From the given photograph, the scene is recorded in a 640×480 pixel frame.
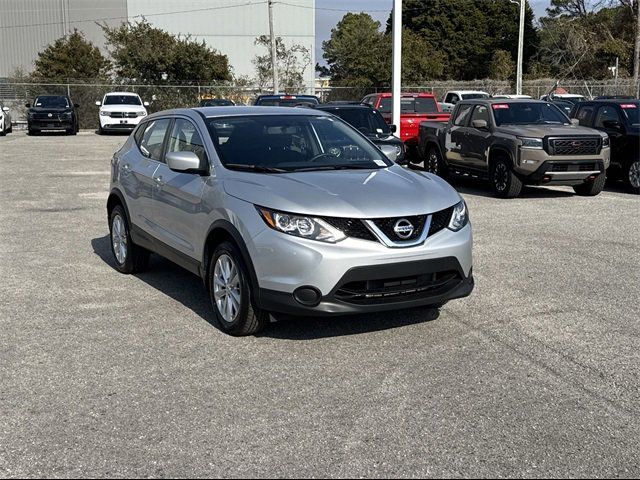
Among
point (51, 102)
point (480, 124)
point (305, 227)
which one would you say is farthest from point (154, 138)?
point (51, 102)

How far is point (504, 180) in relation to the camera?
13547 millimetres

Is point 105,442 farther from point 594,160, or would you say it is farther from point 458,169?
point 458,169

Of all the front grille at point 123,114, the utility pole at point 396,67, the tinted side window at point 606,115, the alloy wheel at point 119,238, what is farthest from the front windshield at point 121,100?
the alloy wheel at point 119,238

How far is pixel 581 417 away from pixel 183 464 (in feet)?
7.18

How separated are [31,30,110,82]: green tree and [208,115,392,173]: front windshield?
44835 mm

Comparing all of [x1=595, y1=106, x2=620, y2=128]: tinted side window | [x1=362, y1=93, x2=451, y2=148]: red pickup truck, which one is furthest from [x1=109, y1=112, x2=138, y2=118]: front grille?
[x1=595, y1=106, x2=620, y2=128]: tinted side window

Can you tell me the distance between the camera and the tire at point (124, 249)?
785cm

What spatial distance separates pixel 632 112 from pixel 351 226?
11360mm

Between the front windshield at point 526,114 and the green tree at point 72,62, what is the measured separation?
39115mm

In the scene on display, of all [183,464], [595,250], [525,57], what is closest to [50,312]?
[183,464]

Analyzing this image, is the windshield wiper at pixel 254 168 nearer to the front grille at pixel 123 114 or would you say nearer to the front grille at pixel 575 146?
the front grille at pixel 575 146

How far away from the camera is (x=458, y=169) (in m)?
15.3

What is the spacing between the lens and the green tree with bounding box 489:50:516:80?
6531cm

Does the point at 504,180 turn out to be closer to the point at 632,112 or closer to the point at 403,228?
the point at 632,112
